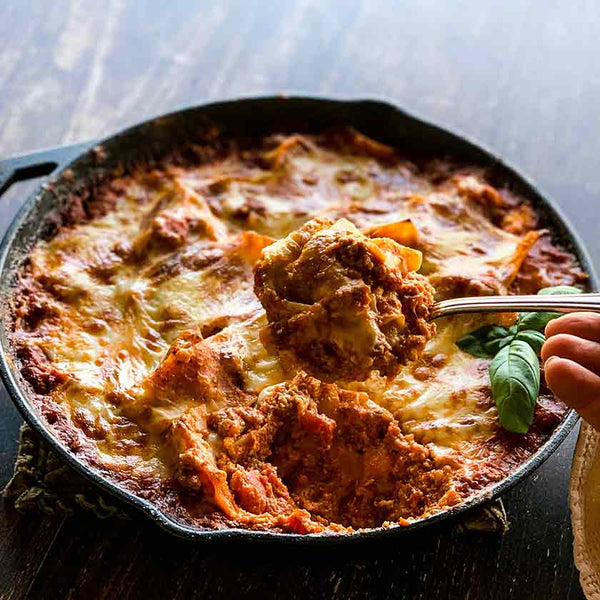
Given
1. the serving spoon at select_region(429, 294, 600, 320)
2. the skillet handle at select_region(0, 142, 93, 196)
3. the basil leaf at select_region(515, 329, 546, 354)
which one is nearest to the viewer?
the serving spoon at select_region(429, 294, 600, 320)

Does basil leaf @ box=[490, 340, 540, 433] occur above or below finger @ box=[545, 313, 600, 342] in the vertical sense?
below

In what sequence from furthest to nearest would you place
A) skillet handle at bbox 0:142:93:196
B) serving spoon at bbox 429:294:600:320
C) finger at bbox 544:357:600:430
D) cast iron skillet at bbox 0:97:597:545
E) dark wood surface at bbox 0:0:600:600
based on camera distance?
dark wood surface at bbox 0:0:600:600
skillet handle at bbox 0:142:93:196
cast iron skillet at bbox 0:97:597:545
serving spoon at bbox 429:294:600:320
finger at bbox 544:357:600:430

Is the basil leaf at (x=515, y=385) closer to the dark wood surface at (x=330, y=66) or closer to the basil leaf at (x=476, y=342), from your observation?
the basil leaf at (x=476, y=342)

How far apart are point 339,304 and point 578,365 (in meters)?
0.63

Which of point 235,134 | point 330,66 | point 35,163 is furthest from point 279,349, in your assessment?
point 330,66

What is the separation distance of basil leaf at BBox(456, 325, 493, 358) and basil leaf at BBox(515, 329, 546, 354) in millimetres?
127

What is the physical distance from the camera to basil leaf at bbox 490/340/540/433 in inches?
102

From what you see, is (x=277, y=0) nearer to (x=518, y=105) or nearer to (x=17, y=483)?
(x=518, y=105)

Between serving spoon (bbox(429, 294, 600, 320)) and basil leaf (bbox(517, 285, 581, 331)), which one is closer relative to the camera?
serving spoon (bbox(429, 294, 600, 320))

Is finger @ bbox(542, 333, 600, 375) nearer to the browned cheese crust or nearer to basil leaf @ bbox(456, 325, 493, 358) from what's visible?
the browned cheese crust

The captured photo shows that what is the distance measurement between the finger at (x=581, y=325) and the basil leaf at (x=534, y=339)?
1.27 feet

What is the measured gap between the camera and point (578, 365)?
2.25m

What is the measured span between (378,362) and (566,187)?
2.05m

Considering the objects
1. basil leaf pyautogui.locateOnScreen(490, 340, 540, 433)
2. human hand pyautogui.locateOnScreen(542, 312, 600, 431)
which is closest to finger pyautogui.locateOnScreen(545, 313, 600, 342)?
human hand pyautogui.locateOnScreen(542, 312, 600, 431)
